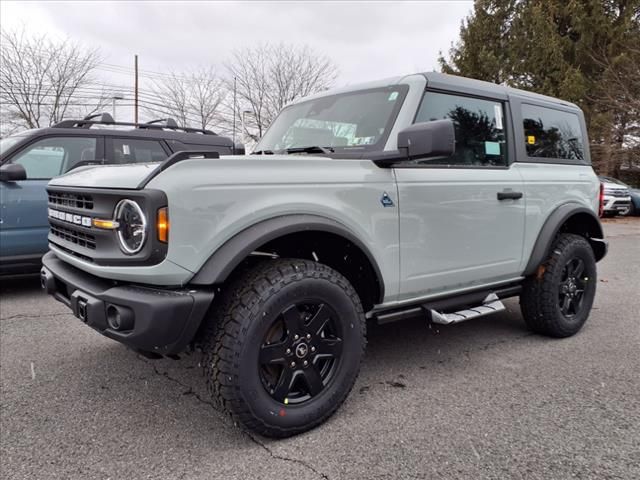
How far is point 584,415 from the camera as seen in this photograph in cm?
256

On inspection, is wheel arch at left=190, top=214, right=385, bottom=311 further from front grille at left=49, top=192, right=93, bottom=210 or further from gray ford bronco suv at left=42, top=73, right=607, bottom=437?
front grille at left=49, top=192, right=93, bottom=210

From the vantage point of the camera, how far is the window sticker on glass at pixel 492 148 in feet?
11.0

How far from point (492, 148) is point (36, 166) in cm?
461

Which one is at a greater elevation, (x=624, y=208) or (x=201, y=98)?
(x=201, y=98)

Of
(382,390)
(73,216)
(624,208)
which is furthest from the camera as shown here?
(624,208)

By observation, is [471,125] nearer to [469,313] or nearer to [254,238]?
[469,313]

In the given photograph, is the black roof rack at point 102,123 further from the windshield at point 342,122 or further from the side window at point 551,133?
the side window at point 551,133

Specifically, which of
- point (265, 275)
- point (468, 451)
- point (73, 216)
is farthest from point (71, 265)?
point (468, 451)

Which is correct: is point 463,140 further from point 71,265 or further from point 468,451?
point 71,265

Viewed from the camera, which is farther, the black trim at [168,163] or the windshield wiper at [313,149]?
the windshield wiper at [313,149]

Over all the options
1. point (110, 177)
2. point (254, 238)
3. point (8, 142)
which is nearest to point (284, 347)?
point (254, 238)

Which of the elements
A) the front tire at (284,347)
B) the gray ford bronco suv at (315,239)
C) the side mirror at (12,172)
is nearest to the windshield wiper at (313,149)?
the gray ford bronco suv at (315,239)

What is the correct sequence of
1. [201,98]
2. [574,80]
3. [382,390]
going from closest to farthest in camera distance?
[382,390]
[574,80]
[201,98]

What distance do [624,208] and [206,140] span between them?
1609 centimetres
